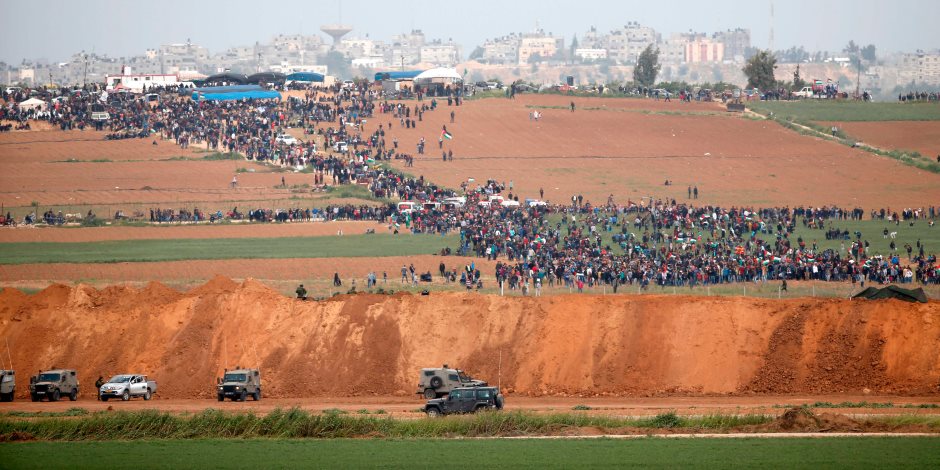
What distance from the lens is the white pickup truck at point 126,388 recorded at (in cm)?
4053

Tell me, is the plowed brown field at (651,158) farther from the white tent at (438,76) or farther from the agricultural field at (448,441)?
the agricultural field at (448,441)

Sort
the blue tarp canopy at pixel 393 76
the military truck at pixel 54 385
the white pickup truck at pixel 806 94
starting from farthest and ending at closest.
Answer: the white pickup truck at pixel 806 94, the blue tarp canopy at pixel 393 76, the military truck at pixel 54 385

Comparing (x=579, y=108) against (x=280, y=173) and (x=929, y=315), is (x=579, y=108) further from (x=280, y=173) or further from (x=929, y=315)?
(x=929, y=315)

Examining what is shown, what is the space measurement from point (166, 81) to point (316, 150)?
146 ft

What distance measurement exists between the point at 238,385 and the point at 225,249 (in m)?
28.2

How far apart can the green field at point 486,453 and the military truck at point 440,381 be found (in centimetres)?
700

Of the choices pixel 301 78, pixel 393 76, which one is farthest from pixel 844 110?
pixel 301 78

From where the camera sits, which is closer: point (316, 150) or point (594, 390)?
point (594, 390)

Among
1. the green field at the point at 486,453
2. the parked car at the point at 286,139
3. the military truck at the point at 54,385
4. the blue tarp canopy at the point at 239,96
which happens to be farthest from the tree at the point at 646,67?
the green field at the point at 486,453

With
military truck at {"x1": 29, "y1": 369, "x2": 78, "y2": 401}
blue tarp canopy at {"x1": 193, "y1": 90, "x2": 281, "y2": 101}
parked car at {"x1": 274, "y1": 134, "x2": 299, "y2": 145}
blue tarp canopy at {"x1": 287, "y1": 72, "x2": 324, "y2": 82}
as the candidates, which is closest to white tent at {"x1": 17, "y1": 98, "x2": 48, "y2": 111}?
blue tarp canopy at {"x1": 193, "y1": 90, "x2": 281, "y2": 101}

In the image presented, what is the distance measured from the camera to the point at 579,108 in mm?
114375

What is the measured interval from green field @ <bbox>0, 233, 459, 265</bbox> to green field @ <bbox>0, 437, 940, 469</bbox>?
33652 millimetres

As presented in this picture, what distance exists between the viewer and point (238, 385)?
3975 centimetres

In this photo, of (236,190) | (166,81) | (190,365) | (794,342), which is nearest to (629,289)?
(794,342)
